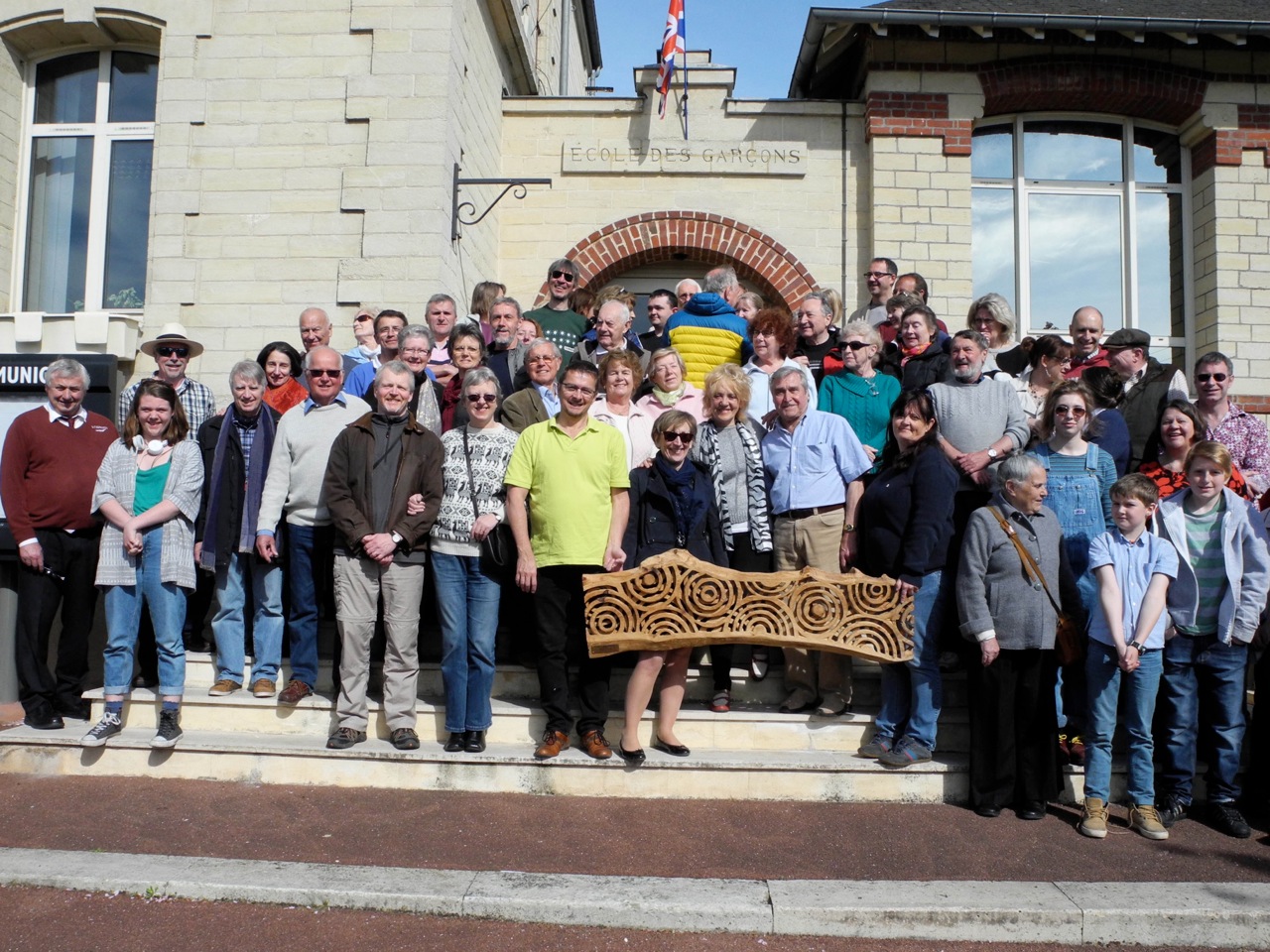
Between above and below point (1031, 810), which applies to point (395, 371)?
above

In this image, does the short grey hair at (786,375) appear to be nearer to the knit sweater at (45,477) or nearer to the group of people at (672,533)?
the group of people at (672,533)

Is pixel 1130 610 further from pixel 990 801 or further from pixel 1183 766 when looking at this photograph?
pixel 990 801

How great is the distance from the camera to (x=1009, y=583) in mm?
5047

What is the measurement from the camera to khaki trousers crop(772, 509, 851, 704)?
559 centimetres

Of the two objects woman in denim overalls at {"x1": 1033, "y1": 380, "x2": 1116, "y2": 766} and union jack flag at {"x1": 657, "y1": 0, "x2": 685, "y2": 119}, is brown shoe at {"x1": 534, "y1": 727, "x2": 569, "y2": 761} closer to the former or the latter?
woman in denim overalls at {"x1": 1033, "y1": 380, "x2": 1116, "y2": 766}

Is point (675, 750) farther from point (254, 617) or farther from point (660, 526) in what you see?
point (254, 617)

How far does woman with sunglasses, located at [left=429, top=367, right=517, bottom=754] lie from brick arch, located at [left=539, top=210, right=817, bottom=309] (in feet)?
16.5

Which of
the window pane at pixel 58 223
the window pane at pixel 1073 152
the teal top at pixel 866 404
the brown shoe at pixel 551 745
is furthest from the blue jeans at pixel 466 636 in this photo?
the window pane at pixel 1073 152

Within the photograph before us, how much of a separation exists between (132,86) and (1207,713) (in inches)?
398

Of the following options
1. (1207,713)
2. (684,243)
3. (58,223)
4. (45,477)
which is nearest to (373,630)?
(45,477)

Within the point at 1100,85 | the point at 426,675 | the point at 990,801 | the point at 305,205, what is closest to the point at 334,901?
the point at 426,675

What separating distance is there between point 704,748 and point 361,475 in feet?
7.41

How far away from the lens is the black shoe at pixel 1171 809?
4934 millimetres

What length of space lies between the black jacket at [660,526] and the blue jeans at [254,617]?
1.97 m
